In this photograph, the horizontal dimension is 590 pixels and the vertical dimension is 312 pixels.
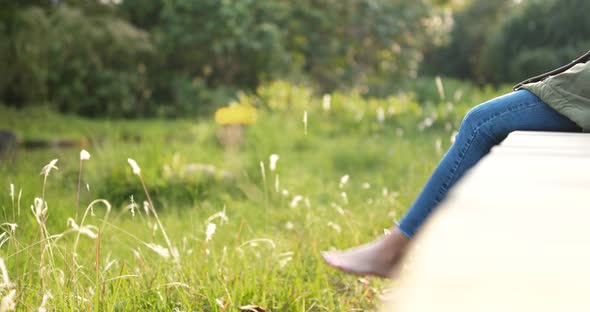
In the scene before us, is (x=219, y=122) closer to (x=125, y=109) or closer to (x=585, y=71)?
(x=585, y=71)

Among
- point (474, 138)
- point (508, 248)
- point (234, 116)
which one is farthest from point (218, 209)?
point (234, 116)

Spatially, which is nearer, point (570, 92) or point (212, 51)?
point (570, 92)

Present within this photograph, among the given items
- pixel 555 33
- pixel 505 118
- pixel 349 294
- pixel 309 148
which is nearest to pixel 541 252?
pixel 505 118

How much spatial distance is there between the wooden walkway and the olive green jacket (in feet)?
2.04

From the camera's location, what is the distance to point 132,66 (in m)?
11.5

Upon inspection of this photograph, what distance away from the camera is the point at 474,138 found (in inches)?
61.9

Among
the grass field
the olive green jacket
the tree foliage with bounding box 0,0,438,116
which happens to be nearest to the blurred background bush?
the tree foliage with bounding box 0,0,438,116

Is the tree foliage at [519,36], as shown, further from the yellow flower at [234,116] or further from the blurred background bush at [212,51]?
the yellow flower at [234,116]

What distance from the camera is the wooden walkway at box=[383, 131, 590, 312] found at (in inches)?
25.7

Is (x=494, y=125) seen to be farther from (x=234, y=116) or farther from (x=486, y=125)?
(x=234, y=116)

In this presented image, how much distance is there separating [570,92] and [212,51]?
1066cm

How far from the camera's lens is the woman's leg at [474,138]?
1.53m

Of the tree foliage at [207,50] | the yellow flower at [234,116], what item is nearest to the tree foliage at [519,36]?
the tree foliage at [207,50]

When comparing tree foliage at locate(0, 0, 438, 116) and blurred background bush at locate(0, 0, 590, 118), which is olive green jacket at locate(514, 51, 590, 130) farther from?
tree foliage at locate(0, 0, 438, 116)
